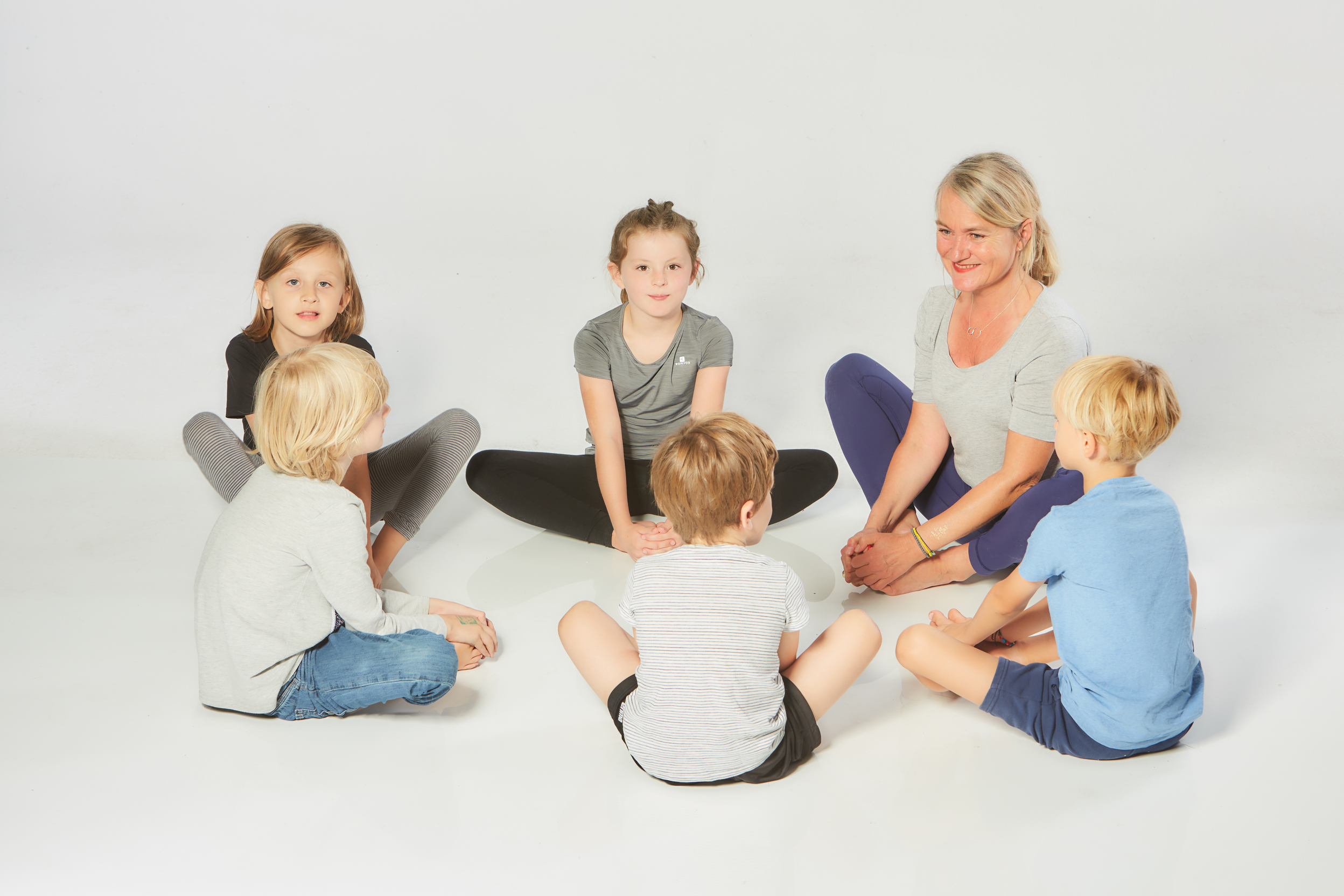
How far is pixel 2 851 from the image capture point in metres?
1.66

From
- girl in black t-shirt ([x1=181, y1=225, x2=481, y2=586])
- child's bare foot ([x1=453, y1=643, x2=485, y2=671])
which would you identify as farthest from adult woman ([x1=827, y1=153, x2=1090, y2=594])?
girl in black t-shirt ([x1=181, y1=225, x2=481, y2=586])

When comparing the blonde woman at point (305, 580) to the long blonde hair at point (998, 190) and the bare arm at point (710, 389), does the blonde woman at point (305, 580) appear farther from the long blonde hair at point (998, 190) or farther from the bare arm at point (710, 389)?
the long blonde hair at point (998, 190)

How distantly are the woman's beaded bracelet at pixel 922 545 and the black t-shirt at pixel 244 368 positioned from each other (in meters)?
1.30

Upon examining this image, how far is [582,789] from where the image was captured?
186 cm

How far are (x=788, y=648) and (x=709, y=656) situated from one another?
226 mm

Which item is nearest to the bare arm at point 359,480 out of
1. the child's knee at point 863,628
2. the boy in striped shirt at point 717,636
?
the boy in striped shirt at point 717,636

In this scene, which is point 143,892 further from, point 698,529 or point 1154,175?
point 1154,175

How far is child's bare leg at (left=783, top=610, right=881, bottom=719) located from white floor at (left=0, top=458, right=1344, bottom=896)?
0.12 metres

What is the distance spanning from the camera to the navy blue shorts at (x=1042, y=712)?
1.88m

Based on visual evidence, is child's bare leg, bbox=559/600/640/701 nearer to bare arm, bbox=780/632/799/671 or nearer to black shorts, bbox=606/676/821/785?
black shorts, bbox=606/676/821/785

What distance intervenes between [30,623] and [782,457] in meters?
1.75

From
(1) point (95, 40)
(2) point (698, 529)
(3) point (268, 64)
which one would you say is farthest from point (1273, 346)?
(1) point (95, 40)

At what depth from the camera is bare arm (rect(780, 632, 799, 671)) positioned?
1.93 metres

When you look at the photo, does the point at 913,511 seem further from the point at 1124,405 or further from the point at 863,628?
the point at 1124,405
